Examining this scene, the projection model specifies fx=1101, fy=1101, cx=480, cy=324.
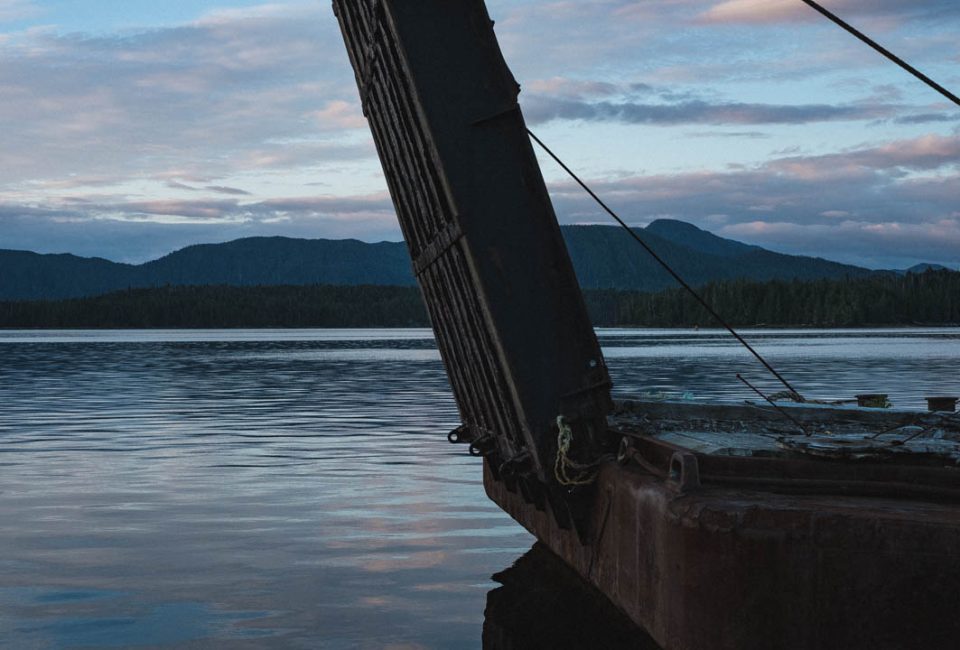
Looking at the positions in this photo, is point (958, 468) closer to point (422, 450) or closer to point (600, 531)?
point (600, 531)

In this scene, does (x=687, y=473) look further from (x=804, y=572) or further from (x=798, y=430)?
(x=798, y=430)

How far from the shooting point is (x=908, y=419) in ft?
30.9

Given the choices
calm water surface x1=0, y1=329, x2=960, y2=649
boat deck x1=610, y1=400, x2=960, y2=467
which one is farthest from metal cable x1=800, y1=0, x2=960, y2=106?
calm water surface x1=0, y1=329, x2=960, y2=649

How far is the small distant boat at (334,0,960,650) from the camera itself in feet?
18.0

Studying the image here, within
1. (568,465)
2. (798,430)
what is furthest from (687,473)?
(798,430)

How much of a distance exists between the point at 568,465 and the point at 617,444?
432mm

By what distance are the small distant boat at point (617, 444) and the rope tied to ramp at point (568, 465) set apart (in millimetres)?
17

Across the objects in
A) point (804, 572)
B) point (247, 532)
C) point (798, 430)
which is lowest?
point (247, 532)

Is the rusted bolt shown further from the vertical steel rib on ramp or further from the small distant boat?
the vertical steel rib on ramp

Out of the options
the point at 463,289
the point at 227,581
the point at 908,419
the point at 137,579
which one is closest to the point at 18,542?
the point at 137,579

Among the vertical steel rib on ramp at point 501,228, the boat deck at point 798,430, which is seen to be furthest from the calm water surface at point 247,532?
the vertical steel rib on ramp at point 501,228

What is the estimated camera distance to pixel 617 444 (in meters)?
8.35

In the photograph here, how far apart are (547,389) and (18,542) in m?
7.31

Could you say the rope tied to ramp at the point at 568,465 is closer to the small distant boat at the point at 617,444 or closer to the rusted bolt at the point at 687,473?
the small distant boat at the point at 617,444
